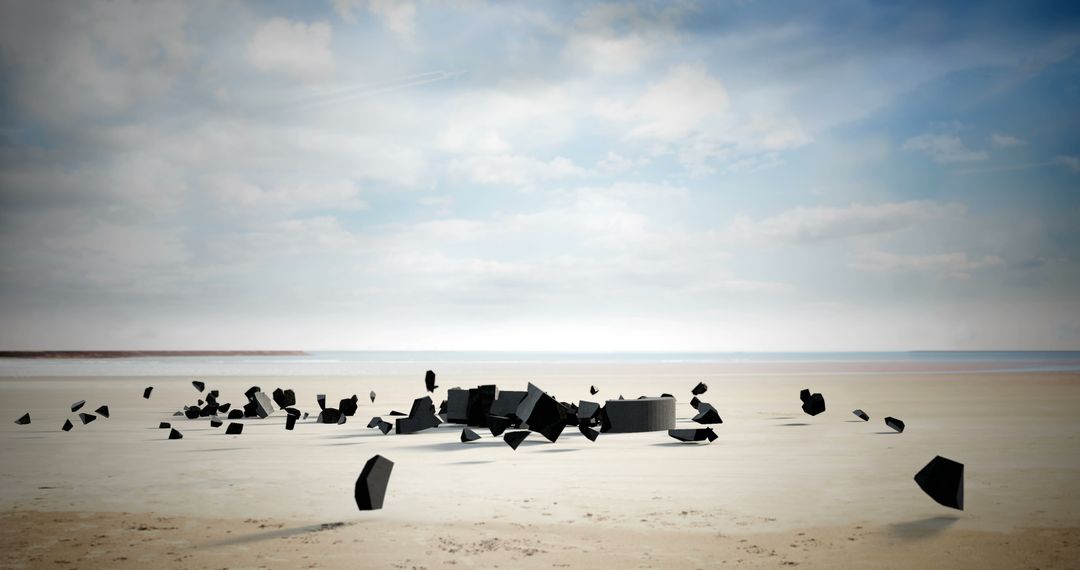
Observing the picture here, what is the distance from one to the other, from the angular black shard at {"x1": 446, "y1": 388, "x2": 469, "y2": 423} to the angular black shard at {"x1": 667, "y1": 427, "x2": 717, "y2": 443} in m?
4.86

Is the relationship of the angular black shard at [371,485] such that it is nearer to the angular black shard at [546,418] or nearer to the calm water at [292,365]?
the angular black shard at [546,418]

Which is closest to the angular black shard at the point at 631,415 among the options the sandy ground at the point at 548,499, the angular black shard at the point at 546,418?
the sandy ground at the point at 548,499

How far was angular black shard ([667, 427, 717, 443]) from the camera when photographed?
39.5 ft

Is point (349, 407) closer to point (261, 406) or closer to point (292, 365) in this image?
point (261, 406)

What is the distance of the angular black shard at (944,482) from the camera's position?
662cm

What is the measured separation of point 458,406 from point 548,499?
8396 mm

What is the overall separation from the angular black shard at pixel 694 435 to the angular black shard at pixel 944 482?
530 centimetres

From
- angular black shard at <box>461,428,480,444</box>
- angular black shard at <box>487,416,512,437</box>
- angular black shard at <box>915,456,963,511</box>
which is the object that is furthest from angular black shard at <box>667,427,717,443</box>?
angular black shard at <box>915,456,963,511</box>

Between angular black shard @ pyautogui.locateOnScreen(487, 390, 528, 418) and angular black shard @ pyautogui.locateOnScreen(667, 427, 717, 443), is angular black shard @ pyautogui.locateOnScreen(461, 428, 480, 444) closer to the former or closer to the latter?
angular black shard @ pyautogui.locateOnScreen(487, 390, 528, 418)

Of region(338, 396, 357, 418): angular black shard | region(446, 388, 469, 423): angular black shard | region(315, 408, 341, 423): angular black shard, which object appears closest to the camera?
region(446, 388, 469, 423): angular black shard

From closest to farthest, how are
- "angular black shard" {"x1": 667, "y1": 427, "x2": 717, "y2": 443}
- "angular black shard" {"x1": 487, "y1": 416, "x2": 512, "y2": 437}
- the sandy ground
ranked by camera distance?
the sandy ground, "angular black shard" {"x1": 667, "y1": 427, "x2": 717, "y2": 443}, "angular black shard" {"x1": 487, "y1": 416, "x2": 512, "y2": 437}

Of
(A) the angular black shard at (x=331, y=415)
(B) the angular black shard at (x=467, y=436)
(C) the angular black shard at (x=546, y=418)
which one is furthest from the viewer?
(A) the angular black shard at (x=331, y=415)

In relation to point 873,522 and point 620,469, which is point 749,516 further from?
point 620,469

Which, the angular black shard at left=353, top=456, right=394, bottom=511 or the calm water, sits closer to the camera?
the angular black shard at left=353, top=456, right=394, bottom=511
